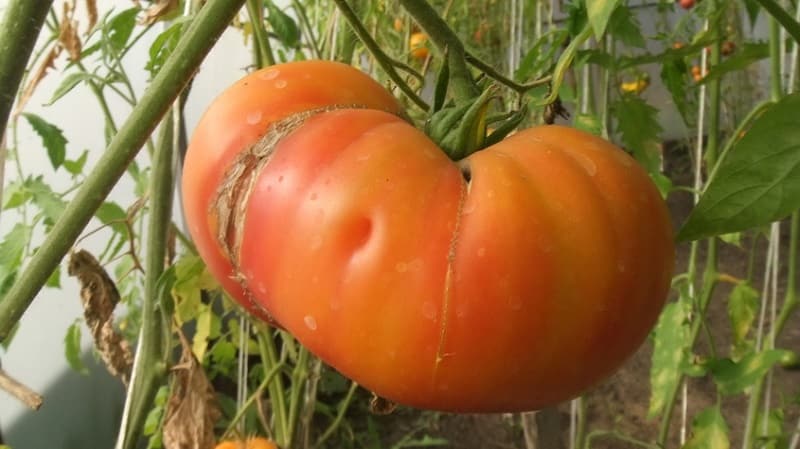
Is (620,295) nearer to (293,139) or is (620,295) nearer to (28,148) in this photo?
(293,139)

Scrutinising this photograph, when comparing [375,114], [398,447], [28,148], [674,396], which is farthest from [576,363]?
[398,447]

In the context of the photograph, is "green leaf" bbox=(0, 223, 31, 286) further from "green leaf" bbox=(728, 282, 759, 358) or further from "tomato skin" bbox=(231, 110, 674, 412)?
"green leaf" bbox=(728, 282, 759, 358)

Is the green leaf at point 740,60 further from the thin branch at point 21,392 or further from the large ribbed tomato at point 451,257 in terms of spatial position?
the thin branch at point 21,392

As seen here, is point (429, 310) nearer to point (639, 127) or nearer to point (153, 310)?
point (153, 310)

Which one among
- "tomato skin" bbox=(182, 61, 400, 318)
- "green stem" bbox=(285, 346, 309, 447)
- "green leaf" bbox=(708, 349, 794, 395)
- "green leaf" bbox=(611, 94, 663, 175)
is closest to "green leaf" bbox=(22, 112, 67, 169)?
"green stem" bbox=(285, 346, 309, 447)

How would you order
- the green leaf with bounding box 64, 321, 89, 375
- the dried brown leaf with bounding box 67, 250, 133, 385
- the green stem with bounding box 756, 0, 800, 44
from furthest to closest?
1. the green leaf with bounding box 64, 321, 89, 375
2. the dried brown leaf with bounding box 67, 250, 133, 385
3. the green stem with bounding box 756, 0, 800, 44

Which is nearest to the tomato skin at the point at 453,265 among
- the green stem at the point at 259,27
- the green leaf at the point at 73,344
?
the green stem at the point at 259,27
